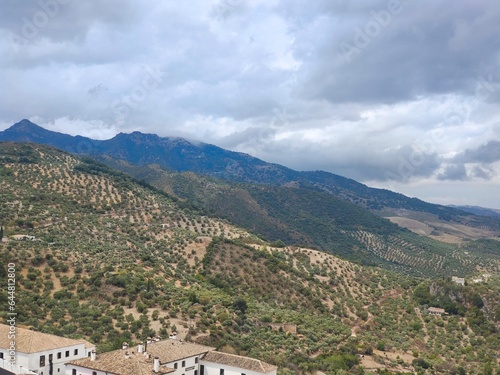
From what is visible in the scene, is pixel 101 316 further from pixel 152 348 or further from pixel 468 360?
pixel 468 360

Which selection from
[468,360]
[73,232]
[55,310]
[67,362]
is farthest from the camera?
[73,232]

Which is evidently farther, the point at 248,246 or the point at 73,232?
the point at 248,246

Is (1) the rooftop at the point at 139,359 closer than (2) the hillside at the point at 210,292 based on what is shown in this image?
Yes

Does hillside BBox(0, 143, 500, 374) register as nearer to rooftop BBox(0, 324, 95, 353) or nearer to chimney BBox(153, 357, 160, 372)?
rooftop BBox(0, 324, 95, 353)

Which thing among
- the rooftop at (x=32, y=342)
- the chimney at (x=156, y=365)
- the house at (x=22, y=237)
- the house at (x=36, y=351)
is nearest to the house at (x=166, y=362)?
the chimney at (x=156, y=365)

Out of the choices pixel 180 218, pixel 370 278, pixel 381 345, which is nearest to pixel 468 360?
pixel 381 345

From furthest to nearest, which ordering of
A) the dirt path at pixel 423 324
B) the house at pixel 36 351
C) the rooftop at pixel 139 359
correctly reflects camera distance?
the dirt path at pixel 423 324, the rooftop at pixel 139 359, the house at pixel 36 351

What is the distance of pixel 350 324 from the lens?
244ft

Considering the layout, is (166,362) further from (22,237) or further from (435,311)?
(435,311)

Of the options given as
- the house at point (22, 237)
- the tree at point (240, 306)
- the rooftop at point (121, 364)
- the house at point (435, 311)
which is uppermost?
the house at point (22, 237)

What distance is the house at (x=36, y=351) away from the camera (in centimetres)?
3512

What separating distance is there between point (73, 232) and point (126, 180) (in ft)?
194

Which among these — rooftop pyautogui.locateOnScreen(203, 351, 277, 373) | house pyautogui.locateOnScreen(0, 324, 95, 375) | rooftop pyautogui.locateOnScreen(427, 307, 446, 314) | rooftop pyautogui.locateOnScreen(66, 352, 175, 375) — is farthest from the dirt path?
house pyautogui.locateOnScreen(0, 324, 95, 375)

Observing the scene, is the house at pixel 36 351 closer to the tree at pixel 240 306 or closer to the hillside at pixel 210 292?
the hillside at pixel 210 292
